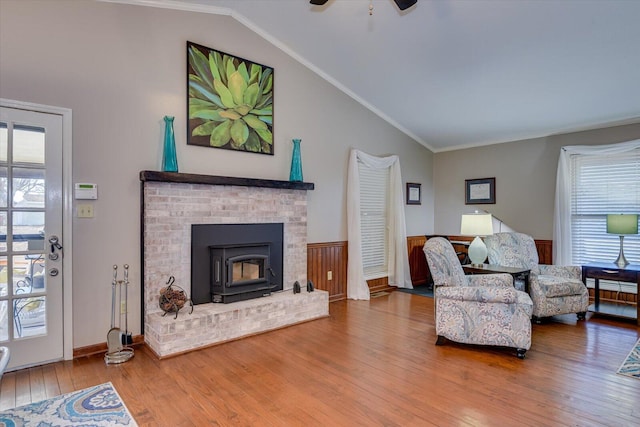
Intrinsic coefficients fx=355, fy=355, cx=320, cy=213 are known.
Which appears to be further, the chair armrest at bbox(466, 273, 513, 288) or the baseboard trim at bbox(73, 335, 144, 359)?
the chair armrest at bbox(466, 273, 513, 288)

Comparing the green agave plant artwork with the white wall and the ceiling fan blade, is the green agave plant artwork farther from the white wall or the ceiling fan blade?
the ceiling fan blade

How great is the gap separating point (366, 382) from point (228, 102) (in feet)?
A: 10.3

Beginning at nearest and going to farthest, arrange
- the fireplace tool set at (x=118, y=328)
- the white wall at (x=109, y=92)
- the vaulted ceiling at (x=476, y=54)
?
the white wall at (x=109, y=92) → the fireplace tool set at (x=118, y=328) → the vaulted ceiling at (x=476, y=54)

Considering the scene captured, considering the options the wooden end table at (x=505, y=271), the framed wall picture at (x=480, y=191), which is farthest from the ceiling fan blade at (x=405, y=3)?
the framed wall picture at (x=480, y=191)

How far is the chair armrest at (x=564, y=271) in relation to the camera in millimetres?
4301

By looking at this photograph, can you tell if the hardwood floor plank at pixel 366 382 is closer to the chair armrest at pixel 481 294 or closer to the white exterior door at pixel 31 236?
the white exterior door at pixel 31 236

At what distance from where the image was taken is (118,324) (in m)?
3.29

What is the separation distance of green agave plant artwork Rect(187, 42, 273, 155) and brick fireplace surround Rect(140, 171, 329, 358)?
0.49 metres

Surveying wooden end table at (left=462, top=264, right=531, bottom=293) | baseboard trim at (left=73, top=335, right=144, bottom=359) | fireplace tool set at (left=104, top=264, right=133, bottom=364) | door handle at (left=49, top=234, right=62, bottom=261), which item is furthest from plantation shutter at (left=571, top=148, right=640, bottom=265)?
door handle at (left=49, top=234, right=62, bottom=261)

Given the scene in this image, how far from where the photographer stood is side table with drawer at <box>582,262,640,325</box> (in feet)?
13.1

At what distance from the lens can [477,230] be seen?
4.31 m

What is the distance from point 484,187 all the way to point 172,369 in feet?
17.8

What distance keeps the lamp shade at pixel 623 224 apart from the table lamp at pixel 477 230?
4.62 feet

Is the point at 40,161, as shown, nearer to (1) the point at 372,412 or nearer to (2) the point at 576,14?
(1) the point at 372,412
